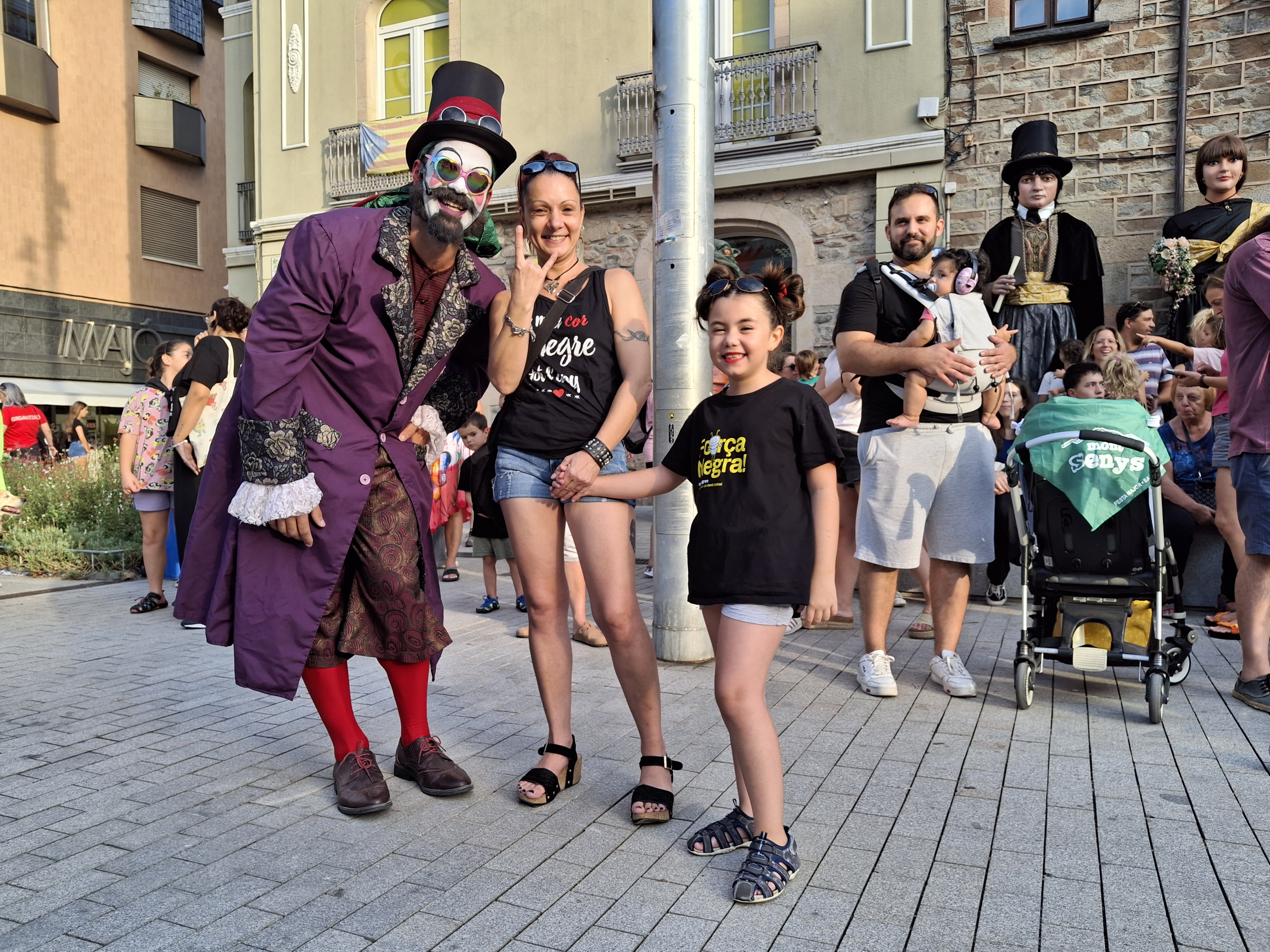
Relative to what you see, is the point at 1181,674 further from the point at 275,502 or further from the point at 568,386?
the point at 275,502

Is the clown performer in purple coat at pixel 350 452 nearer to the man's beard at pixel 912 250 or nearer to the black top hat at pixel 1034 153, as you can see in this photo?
the man's beard at pixel 912 250

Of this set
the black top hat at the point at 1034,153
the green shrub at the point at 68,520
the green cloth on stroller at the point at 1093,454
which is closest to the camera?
the green cloth on stroller at the point at 1093,454

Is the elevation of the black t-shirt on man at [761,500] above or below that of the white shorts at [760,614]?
above

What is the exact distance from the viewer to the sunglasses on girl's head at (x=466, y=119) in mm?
3139

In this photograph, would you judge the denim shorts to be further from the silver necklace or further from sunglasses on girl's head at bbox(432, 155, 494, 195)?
sunglasses on girl's head at bbox(432, 155, 494, 195)

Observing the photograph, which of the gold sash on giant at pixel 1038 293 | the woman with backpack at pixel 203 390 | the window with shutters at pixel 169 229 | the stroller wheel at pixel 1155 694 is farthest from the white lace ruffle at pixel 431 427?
the window with shutters at pixel 169 229

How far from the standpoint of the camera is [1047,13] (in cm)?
1105

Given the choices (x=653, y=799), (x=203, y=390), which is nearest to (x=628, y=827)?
(x=653, y=799)

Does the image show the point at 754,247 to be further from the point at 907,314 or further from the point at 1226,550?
the point at 907,314

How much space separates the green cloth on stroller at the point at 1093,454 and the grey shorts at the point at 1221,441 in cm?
113

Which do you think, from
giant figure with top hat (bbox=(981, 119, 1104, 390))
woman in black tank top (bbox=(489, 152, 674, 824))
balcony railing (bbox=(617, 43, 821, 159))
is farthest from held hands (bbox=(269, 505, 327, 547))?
balcony railing (bbox=(617, 43, 821, 159))

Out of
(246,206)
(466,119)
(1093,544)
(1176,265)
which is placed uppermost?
(246,206)

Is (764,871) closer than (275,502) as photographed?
Yes

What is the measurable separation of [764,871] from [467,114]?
2.46 metres
